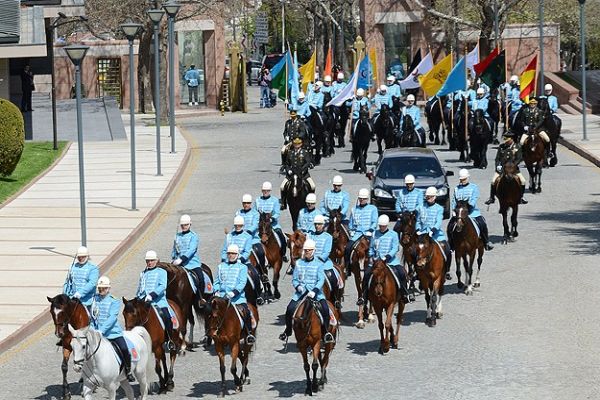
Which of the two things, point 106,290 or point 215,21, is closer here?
point 106,290

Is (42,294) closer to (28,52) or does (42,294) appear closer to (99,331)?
(99,331)

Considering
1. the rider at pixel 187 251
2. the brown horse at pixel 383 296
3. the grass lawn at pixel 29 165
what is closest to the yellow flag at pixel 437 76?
the grass lawn at pixel 29 165

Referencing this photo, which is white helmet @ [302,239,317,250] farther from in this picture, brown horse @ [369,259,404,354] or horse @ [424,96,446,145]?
horse @ [424,96,446,145]

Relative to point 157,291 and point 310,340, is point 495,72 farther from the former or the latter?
point 310,340

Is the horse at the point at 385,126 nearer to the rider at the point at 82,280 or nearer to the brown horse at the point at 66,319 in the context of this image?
the rider at the point at 82,280

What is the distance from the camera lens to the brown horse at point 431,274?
957 inches

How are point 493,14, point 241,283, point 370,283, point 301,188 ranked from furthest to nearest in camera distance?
1. point 493,14
2. point 301,188
3. point 370,283
4. point 241,283

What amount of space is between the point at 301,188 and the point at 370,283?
10026 millimetres

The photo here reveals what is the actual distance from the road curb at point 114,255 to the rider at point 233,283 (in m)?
4.58

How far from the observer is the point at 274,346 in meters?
23.3

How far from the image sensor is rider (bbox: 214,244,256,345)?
2070cm

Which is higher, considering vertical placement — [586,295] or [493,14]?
[493,14]

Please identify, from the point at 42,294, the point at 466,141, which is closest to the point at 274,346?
the point at 42,294

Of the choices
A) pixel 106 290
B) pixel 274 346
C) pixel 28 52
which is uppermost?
pixel 28 52
